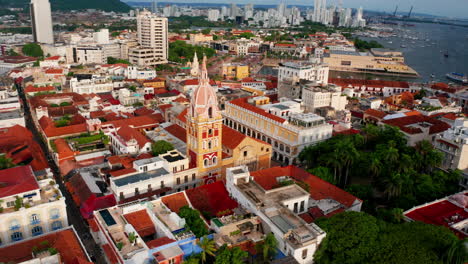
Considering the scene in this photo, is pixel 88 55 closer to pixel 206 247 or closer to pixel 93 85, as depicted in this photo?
pixel 93 85

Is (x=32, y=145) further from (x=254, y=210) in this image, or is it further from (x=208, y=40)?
(x=208, y=40)

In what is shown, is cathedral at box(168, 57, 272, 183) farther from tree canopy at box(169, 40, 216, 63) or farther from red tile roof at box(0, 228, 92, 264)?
tree canopy at box(169, 40, 216, 63)

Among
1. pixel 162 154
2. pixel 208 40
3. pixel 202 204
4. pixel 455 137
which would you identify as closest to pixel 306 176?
pixel 202 204

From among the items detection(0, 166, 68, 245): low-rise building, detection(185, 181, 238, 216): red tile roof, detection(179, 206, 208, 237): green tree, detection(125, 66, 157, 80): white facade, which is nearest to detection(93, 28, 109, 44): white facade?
detection(125, 66, 157, 80): white facade

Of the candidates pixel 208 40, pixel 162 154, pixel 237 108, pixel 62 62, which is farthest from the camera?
pixel 208 40

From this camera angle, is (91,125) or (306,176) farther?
(91,125)

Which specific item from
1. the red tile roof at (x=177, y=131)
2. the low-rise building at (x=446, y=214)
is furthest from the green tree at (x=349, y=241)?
the red tile roof at (x=177, y=131)
